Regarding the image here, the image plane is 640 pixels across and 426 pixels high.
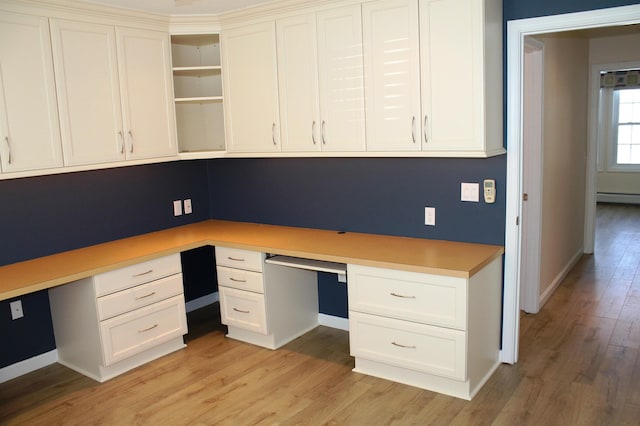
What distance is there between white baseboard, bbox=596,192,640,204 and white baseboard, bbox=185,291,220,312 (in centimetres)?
772

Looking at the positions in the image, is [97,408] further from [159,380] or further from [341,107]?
[341,107]

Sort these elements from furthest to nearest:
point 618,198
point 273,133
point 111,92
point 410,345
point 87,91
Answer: point 618,198 < point 273,133 < point 111,92 < point 87,91 < point 410,345

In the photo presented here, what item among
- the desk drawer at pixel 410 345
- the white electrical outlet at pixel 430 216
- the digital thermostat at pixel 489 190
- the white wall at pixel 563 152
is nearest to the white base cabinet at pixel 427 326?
the desk drawer at pixel 410 345

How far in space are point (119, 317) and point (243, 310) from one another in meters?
0.86

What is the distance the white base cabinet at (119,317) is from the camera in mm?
3564

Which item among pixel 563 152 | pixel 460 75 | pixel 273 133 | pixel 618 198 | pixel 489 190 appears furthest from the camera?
pixel 618 198

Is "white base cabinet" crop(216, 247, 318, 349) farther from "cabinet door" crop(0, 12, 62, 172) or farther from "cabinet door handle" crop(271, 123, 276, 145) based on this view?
"cabinet door" crop(0, 12, 62, 172)

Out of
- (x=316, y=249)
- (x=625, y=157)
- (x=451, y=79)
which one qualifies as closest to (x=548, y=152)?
(x=451, y=79)

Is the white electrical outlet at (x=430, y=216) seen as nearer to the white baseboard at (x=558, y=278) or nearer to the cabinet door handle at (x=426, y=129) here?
the cabinet door handle at (x=426, y=129)

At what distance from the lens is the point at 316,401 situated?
332 cm

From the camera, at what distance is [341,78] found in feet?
12.0

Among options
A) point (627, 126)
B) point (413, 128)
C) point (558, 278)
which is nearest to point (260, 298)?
point (413, 128)

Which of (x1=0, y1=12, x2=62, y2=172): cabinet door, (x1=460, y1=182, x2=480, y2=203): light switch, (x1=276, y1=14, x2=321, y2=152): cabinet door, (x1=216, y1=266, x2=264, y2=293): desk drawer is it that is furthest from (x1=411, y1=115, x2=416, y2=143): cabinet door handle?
(x1=0, y1=12, x2=62, y2=172): cabinet door

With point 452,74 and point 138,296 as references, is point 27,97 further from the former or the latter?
point 452,74
